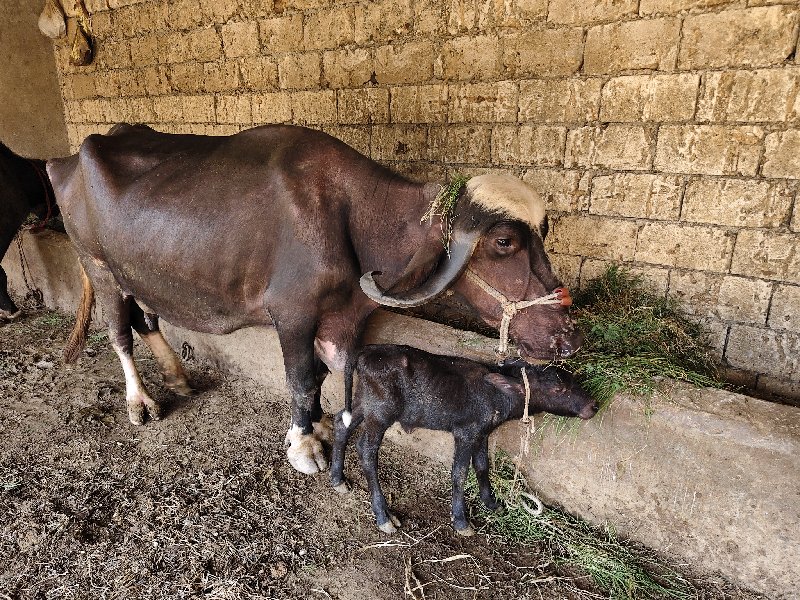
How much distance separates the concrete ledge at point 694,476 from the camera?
7.66 ft

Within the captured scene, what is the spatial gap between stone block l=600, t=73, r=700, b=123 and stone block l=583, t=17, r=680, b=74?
9 cm

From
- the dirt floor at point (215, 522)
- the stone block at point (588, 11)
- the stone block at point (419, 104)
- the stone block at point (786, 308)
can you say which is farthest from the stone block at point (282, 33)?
the stone block at point (786, 308)

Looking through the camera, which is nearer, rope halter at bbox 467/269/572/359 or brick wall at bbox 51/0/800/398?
rope halter at bbox 467/269/572/359

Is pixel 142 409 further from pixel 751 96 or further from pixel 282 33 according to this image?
pixel 751 96

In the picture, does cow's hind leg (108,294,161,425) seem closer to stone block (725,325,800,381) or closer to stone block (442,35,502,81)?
stone block (442,35,502,81)

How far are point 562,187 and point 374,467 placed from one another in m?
2.65

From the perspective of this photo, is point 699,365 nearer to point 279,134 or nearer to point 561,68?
point 561,68

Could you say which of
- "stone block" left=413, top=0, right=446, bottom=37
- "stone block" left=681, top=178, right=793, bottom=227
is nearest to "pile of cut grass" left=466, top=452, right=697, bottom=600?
"stone block" left=681, top=178, right=793, bottom=227

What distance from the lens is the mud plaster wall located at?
8.05 metres

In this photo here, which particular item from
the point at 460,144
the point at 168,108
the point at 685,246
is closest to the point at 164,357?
the point at 460,144

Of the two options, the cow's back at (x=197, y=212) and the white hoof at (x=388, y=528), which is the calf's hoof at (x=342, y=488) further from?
the cow's back at (x=197, y=212)

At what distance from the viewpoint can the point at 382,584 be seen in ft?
8.45

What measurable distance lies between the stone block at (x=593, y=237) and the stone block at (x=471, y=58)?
4.38 ft

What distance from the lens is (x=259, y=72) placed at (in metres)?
5.97
